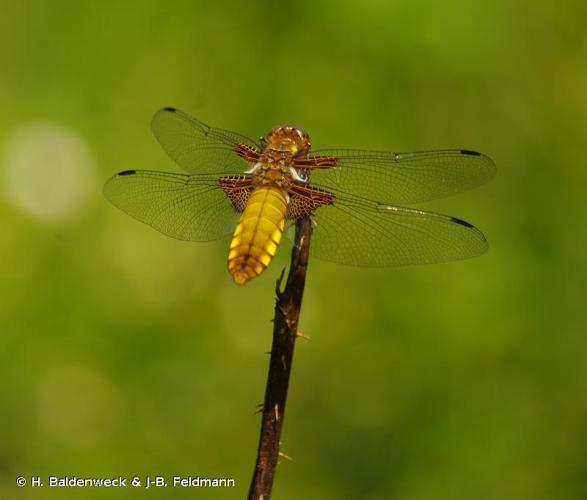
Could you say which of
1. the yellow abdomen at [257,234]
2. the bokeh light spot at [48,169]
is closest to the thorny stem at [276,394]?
the yellow abdomen at [257,234]

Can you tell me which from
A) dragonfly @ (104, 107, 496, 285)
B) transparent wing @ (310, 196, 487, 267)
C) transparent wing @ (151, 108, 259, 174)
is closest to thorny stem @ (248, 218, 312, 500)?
dragonfly @ (104, 107, 496, 285)

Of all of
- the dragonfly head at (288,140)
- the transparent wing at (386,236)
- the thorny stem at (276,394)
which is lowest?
the thorny stem at (276,394)

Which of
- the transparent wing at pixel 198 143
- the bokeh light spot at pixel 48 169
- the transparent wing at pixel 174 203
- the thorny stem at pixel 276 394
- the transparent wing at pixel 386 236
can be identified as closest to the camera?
the thorny stem at pixel 276 394

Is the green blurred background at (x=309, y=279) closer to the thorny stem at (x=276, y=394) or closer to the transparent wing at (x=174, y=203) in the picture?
the transparent wing at (x=174, y=203)

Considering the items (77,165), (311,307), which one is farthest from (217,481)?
(77,165)

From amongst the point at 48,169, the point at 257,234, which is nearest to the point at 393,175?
the point at 257,234

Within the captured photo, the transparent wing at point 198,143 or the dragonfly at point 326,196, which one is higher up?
the transparent wing at point 198,143

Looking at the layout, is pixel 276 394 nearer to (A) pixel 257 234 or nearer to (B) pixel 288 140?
(A) pixel 257 234

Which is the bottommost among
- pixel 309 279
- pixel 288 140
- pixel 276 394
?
pixel 276 394
